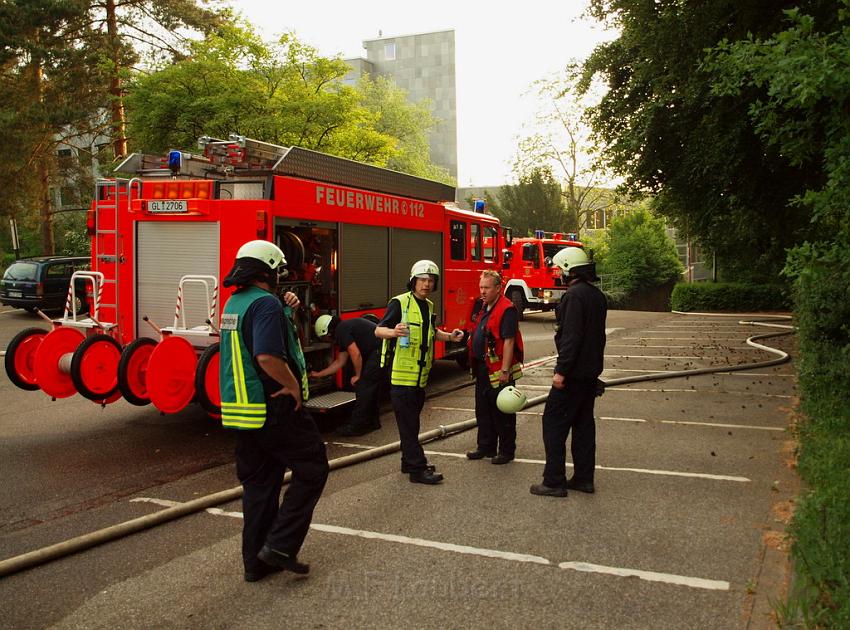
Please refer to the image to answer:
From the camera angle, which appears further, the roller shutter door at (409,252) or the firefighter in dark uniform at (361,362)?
the roller shutter door at (409,252)

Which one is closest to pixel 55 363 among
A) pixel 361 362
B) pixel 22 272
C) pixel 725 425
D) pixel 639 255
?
pixel 361 362

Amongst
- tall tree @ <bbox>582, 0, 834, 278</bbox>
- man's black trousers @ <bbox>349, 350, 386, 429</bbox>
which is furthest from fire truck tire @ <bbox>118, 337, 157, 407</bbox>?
tall tree @ <bbox>582, 0, 834, 278</bbox>

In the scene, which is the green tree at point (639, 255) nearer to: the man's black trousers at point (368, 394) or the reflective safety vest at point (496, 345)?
the man's black trousers at point (368, 394)

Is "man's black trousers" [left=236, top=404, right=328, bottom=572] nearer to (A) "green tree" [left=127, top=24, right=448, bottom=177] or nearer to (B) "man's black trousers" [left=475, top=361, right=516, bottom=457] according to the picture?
(B) "man's black trousers" [left=475, top=361, right=516, bottom=457]

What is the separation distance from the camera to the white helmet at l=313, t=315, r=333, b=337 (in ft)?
27.8

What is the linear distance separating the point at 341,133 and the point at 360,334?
17.6m

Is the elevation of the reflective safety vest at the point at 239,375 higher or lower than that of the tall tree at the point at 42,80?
lower

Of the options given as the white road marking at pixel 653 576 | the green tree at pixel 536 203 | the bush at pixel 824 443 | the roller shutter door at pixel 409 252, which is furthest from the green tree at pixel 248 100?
the green tree at pixel 536 203

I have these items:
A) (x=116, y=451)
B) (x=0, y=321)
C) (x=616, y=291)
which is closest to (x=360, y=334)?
(x=116, y=451)

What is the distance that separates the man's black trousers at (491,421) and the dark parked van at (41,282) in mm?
18009

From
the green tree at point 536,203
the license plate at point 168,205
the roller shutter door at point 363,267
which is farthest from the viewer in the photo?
the green tree at point 536,203

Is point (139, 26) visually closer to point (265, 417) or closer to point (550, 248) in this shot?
point (550, 248)

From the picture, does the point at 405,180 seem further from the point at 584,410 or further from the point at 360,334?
the point at 584,410

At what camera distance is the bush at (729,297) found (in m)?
29.1
